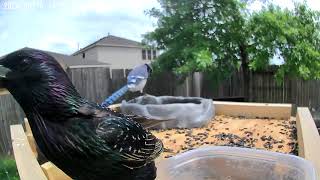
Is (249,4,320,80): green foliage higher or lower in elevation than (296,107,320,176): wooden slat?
higher

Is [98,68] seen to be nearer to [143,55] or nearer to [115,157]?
[143,55]

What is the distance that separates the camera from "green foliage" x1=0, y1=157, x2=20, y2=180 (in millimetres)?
3686

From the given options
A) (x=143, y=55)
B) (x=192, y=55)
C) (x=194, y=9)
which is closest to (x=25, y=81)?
(x=192, y=55)

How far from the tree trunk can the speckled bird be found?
232 inches

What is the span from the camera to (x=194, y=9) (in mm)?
6281

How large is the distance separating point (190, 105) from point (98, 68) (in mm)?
2710

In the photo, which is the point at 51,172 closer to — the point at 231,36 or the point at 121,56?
the point at 231,36

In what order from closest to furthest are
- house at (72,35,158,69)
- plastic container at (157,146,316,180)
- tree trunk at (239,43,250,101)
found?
1. plastic container at (157,146,316,180)
2. tree trunk at (239,43,250,101)
3. house at (72,35,158,69)

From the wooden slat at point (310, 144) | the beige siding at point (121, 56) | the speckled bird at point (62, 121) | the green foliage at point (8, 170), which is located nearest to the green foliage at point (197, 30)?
the beige siding at point (121, 56)

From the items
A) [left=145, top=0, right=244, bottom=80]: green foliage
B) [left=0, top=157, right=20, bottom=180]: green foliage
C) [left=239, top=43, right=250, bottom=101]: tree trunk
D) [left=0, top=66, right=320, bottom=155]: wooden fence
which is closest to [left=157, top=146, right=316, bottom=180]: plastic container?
[left=0, top=157, right=20, bottom=180]: green foliage

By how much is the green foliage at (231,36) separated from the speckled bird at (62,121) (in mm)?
4986

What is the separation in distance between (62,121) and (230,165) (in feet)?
2.84

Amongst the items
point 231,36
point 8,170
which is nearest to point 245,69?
point 231,36

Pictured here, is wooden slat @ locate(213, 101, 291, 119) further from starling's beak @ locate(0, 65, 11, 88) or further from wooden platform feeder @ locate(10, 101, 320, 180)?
starling's beak @ locate(0, 65, 11, 88)
